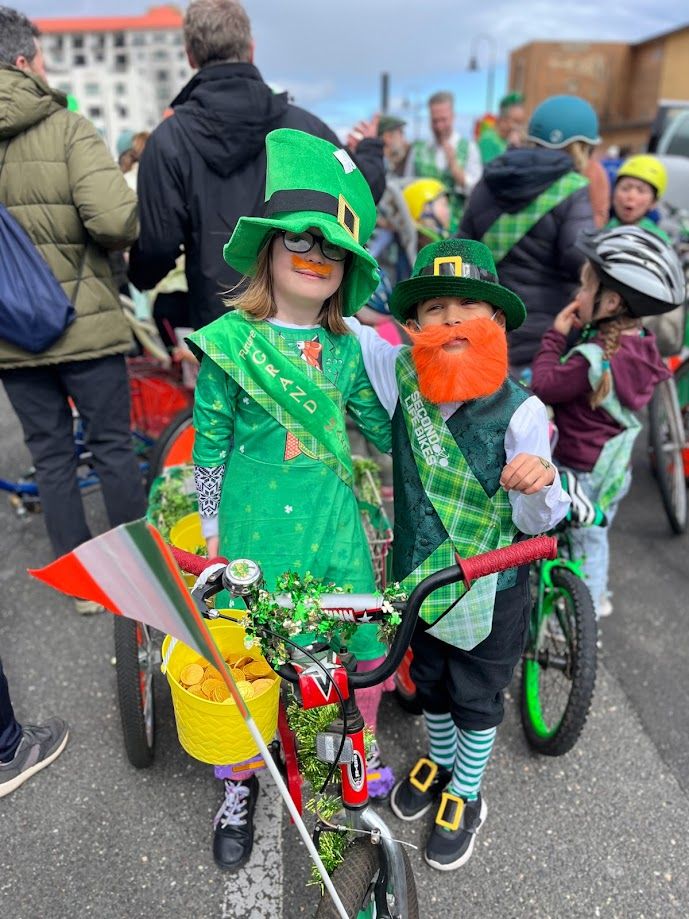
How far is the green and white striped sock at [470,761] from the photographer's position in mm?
2105

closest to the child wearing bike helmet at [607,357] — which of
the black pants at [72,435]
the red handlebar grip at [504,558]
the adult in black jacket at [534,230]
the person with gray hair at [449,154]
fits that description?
the adult in black jacket at [534,230]

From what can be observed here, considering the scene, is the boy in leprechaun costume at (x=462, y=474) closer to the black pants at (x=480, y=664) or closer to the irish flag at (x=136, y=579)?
the black pants at (x=480, y=664)

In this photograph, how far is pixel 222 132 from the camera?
103 inches

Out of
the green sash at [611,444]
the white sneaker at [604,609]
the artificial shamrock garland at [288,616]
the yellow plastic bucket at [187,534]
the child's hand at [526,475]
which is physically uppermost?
the child's hand at [526,475]

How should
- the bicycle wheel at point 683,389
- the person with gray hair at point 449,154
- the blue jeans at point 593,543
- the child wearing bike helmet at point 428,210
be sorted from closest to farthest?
1. the blue jeans at point 593,543
2. the bicycle wheel at point 683,389
3. the child wearing bike helmet at point 428,210
4. the person with gray hair at point 449,154

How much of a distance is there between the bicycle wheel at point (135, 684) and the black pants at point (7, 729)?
0.36 metres

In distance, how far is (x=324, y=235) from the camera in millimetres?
1654

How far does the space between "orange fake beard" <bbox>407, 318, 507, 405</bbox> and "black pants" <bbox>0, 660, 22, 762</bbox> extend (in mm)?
1710

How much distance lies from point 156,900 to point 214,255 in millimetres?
2301

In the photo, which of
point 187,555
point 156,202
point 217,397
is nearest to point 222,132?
point 156,202

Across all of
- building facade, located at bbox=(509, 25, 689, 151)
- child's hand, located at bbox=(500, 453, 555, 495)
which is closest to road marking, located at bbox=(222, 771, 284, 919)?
child's hand, located at bbox=(500, 453, 555, 495)

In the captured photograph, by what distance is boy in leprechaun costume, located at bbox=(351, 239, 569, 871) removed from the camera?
5.32 ft

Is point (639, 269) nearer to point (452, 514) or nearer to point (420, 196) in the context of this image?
point (452, 514)

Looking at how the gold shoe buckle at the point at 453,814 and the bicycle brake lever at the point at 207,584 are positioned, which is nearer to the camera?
the bicycle brake lever at the point at 207,584
